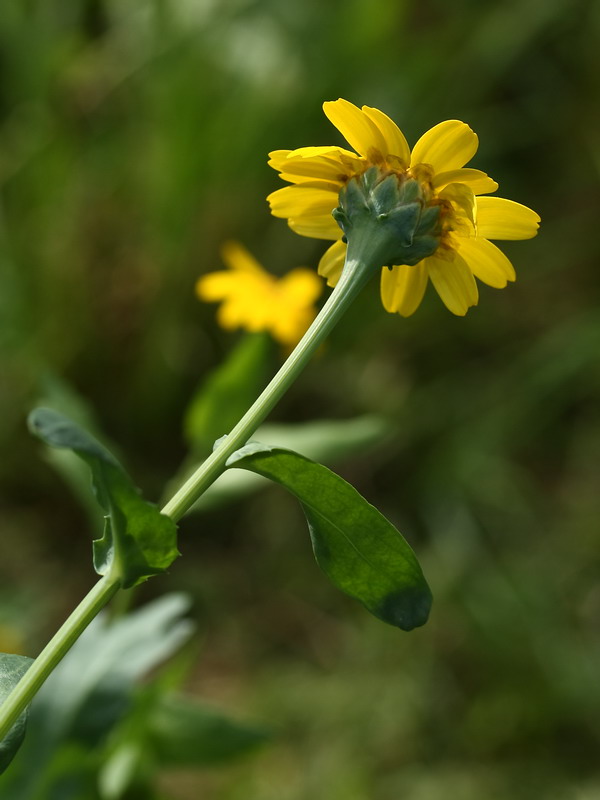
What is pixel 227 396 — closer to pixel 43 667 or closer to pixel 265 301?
pixel 265 301

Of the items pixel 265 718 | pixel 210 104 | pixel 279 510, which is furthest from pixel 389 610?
pixel 210 104

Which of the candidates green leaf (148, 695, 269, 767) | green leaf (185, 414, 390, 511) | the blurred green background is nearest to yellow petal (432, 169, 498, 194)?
green leaf (185, 414, 390, 511)

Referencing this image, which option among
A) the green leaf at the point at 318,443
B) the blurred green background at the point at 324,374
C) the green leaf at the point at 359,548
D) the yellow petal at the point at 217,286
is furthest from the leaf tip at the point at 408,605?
the blurred green background at the point at 324,374

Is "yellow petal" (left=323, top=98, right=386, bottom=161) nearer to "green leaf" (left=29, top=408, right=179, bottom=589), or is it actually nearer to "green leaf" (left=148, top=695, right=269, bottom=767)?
"green leaf" (left=29, top=408, right=179, bottom=589)

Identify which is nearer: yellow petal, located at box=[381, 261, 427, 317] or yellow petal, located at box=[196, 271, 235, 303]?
yellow petal, located at box=[381, 261, 427, 317]

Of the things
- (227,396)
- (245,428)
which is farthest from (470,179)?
(227,396)

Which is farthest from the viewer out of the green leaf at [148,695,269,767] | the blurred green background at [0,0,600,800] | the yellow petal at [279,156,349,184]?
the blurred green background at [0,0,600,800]

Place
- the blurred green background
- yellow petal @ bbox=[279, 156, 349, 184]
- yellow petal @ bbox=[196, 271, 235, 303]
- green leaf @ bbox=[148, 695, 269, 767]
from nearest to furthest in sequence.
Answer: yellow petal @ bbox=[279, 156, 349, 184]
green leaf @ bbox=[148, 695, 269, 767]
yellow petal @ bbox=[196, 271, 235, 303]
the blurred green background

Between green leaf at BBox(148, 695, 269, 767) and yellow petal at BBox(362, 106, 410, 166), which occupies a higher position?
yellow petal at BBox(362, 106, 410, 166)

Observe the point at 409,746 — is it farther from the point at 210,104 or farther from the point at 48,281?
the point at 210,104
